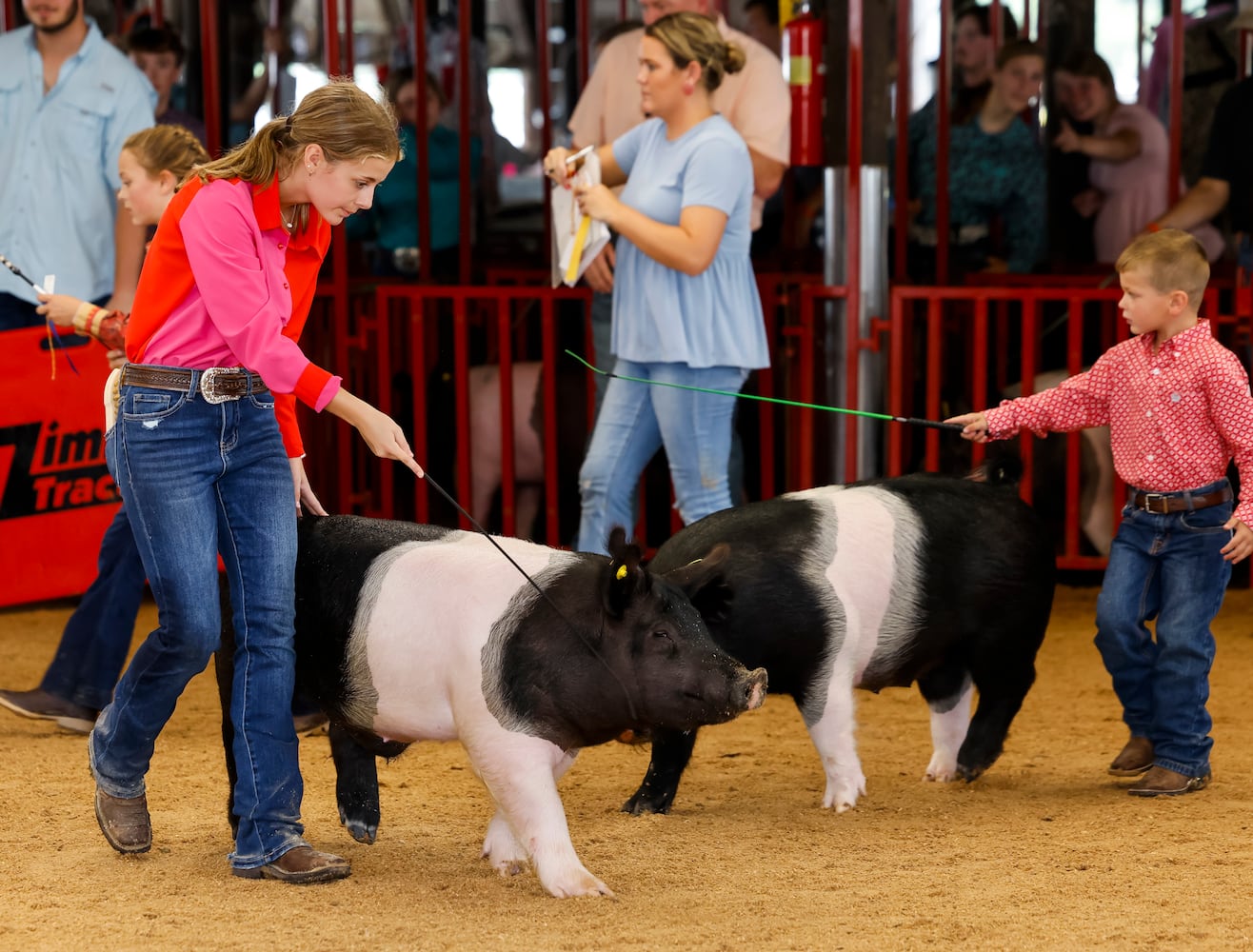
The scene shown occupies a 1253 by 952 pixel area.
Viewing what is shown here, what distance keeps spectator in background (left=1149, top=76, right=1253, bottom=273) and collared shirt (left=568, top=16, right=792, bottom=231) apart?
1729mm

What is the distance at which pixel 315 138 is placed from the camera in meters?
3.18

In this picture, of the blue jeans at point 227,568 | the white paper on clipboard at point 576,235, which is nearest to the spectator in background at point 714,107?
the white paper on clipboard at point 576,235

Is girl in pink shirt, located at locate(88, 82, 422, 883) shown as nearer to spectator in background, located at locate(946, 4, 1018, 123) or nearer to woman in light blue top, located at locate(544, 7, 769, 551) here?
woman in light blue top, located at locate(544, 7, 769, 551)

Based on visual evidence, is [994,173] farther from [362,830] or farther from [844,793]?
[362,830]

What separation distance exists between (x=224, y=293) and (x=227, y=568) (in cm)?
56

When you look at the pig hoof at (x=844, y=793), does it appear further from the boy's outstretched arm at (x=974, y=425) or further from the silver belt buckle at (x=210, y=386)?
the silver belt buckle at (x=210, y=386)

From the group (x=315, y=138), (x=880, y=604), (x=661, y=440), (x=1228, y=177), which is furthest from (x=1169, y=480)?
(x=1228, y=177)

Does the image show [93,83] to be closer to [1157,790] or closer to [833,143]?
[833,143]

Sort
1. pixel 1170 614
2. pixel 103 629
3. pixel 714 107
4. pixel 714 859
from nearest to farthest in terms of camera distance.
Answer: pixel 714 859 → pixel 1170 614 → pixel 103 629 → pixel 714 107

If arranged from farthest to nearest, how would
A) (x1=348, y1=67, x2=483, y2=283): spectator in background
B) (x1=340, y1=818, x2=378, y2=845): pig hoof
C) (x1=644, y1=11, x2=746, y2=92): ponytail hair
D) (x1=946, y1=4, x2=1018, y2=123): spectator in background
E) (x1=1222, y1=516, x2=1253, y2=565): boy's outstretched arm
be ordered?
1. (x1=946, y1=4, x2=1018, y2=123): spectator in background
2. (x1=348, y1=67, x2=483, y2=283): spectator in background
3. (x1=644, y1=11, x2=746, y2=92): ponytail hair
4. (x1=1222, y1=516, x2=1253, y2=565): boy's outstretched arm
5. (x1=340, y1=818, x2=378, y2=845): pig hoof

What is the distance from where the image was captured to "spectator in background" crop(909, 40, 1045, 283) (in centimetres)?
762

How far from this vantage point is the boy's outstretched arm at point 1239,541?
149 inches

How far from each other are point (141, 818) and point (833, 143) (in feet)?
11.5

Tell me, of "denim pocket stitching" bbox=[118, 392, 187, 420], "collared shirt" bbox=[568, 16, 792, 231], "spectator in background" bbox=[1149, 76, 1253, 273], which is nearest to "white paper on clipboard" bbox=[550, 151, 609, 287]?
"collared shirt" bbox=[568, 16, 792, 231]
